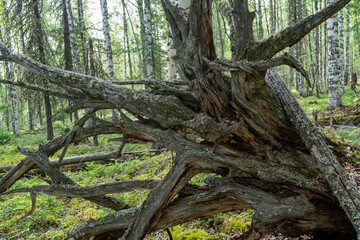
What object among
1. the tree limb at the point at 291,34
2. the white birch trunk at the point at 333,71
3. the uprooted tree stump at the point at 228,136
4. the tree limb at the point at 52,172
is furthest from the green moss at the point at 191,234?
the white birch trunk at the point at 333,71

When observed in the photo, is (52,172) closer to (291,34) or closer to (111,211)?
(111,211)

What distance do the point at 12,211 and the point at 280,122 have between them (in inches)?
250

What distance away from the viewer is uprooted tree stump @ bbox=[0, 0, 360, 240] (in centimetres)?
271

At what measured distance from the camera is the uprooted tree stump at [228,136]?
271cm

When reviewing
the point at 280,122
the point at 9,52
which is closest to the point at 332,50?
the point at 280,122

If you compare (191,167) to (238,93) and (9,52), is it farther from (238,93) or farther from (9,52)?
(9,52)

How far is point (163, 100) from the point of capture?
334 cm

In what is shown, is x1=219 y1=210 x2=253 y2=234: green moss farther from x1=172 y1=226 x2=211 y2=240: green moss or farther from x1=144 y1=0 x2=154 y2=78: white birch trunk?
x1=144 y1=0 x2=154 y2=78: white birch trunk

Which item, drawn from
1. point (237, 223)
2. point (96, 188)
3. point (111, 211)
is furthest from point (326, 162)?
point (111, 211)

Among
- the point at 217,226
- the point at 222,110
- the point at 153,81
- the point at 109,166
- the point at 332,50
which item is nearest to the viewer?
the point at 222,110

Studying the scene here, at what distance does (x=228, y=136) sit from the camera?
3.17m

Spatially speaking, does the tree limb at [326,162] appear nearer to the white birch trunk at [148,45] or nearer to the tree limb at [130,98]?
the tree limb at [130,98]

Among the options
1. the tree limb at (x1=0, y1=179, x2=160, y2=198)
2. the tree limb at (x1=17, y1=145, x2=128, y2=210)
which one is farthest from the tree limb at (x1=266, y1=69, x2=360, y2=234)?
the tree limb at (x1=17, y1=145, x2=128, y2=210)

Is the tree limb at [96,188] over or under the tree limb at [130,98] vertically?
under
